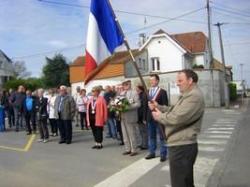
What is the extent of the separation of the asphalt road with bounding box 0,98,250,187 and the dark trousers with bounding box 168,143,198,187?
2812 mm

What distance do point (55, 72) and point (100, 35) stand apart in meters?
59.4

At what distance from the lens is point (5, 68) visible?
3329 inches

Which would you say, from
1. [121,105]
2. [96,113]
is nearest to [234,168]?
[121,105]

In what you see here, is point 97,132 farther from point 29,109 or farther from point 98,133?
point 29,109

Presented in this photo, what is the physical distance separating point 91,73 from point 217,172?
3627 millimetres

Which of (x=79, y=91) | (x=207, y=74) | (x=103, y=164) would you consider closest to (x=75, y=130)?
(x=79, y=91)

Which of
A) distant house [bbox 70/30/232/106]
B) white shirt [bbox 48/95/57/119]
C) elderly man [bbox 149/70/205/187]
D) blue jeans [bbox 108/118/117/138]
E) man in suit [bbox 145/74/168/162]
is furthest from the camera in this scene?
distant house [bbox 70/30/232/106]

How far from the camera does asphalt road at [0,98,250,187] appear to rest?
9227 millimetres

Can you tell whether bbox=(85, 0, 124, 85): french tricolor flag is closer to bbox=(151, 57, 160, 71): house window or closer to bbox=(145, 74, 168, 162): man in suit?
bbox=(145, 74, 168, 162): man in suit

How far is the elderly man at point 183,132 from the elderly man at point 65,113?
9.14 meters

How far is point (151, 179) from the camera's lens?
9266mm

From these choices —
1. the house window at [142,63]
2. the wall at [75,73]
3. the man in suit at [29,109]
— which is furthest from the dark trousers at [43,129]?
the wall at [75,73]

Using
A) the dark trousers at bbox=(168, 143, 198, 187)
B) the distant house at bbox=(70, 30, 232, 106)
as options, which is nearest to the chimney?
the distant house at bbox=(70, 30, 232, 106)

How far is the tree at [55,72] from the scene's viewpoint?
216ft
